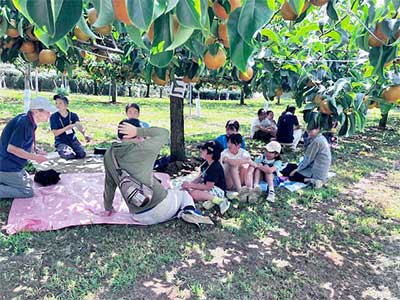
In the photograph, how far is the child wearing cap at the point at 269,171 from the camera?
4.50 metres

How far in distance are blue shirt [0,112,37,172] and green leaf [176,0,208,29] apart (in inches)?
132

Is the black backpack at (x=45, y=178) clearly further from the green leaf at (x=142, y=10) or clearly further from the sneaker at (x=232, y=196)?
the green leaf at (x=142, y=10)

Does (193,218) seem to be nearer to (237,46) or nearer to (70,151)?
(237,46)

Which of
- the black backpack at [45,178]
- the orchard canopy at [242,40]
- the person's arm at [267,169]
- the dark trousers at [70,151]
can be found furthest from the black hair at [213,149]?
the dark trousers at [70,151]

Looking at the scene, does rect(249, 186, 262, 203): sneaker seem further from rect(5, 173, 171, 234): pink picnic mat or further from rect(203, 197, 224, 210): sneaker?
rect(5, 173, 171, 234): pink picnic mat

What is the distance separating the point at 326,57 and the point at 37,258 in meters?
2.94

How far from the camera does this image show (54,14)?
0.68 meters

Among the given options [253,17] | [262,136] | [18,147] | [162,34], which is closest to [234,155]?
[18,147]

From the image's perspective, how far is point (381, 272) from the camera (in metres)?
3.05

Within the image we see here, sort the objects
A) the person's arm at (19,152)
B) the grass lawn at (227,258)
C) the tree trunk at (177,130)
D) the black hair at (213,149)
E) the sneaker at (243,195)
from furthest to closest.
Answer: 1. the tree trunk at (177,130)
2. the sneaker at (243,195)
3. the black hair at (213,149)
4. the person's arm at (19,152)
5. the grass lawn at (227,258)

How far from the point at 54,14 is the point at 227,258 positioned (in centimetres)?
271

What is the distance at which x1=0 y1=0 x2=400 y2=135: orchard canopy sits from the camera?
30.0 inches

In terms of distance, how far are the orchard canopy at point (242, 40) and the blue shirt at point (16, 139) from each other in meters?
1.17

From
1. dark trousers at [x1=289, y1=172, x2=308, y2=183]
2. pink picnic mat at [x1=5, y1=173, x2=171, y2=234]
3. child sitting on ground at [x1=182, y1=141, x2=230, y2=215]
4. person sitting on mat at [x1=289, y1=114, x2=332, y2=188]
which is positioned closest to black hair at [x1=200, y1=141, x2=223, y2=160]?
child sitting on ground at [x1=182, y1=141, x2=230, y2=215]
